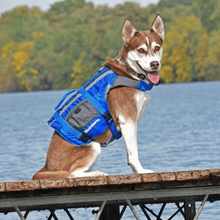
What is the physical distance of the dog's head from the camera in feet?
16.3

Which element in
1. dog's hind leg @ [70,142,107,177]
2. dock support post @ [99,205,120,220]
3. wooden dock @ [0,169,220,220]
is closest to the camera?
wooden dock @ [0,169,220,220]

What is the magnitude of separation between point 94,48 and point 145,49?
8651cm

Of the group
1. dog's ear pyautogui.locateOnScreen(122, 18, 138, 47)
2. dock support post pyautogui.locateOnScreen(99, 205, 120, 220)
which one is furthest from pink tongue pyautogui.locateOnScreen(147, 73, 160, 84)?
dock support post pyautogui.locateOnScreen(99, 205, 120, 220)

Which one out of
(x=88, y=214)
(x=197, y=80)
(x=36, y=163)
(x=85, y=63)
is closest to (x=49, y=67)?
(x=85, y=63)

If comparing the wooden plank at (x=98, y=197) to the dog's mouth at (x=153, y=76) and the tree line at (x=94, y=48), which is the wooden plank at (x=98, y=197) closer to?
the dog's mouth at (x=153, y=76)

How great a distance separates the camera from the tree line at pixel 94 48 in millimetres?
79562

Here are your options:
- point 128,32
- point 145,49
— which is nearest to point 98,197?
point 145,49

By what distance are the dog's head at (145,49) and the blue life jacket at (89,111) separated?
5.8 inches

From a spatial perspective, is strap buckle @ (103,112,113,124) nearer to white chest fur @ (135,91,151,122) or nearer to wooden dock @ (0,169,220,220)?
white chest fur @ (135,91,151,122)

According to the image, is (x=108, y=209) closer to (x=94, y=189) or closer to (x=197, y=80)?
(x=94, y=189)

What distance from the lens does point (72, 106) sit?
5027mm

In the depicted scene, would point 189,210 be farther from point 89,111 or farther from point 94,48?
point 94,48

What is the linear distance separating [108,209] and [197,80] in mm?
77338

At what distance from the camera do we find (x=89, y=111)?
4.96m
